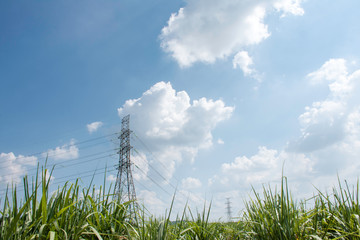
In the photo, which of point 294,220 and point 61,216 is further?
point 294,220

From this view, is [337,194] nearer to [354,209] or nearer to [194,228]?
[354,209]

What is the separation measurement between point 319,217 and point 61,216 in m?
4.49

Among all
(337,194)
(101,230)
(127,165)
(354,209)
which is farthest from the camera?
(127,165)

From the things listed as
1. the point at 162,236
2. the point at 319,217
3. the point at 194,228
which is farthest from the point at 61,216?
the point at 319,217

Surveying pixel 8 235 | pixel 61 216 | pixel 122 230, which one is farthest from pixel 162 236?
pixel 8 235

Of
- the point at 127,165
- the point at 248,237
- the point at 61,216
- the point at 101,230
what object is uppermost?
the point at 127,165

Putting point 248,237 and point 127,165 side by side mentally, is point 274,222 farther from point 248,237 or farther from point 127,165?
point 127,165

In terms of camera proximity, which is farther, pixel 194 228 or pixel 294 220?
pixel 194 228

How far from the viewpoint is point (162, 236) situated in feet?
12.3

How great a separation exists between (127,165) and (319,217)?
33.7m

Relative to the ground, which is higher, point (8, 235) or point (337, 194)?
point (337, 194)

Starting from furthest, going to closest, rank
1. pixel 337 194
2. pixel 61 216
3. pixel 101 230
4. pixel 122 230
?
A: 1. pixel 337 194
2. pixel 122 230
3. pixel 101 230
4. pixel 61 216

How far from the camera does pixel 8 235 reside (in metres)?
2.57

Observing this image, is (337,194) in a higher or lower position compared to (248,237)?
higher
